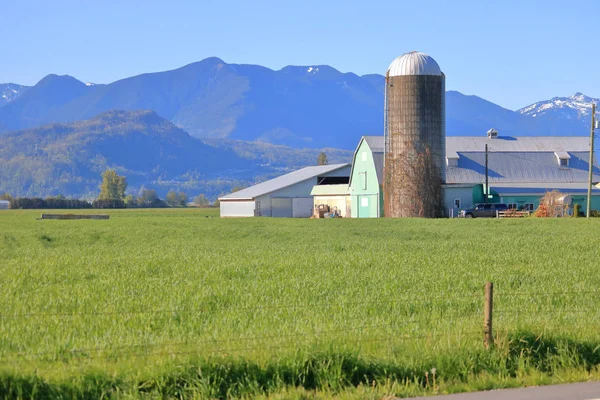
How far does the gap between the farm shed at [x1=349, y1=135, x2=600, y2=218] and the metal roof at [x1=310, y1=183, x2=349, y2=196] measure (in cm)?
187

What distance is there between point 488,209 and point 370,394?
58.0 m

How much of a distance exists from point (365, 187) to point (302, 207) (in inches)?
606

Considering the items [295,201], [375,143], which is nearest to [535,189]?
[375,143]

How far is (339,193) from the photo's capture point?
78.6m

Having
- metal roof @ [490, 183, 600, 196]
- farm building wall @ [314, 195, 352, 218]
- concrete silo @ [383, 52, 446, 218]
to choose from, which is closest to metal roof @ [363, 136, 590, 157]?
metal roof @ [490, 183, 600, 196]

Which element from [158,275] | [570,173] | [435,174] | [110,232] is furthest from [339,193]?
[158,275]

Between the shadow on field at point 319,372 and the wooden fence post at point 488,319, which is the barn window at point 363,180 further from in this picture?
the wooden fence post at point 488,319

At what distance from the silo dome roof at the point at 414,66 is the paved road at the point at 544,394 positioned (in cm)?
5522

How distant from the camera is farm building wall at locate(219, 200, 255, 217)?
286ft

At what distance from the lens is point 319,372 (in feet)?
31.1

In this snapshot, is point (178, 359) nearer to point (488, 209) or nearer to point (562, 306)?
point (562, 306)

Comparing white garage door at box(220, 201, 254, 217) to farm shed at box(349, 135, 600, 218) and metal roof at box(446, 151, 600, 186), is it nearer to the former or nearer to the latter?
farm shed at box(349, 135, 600, 218)

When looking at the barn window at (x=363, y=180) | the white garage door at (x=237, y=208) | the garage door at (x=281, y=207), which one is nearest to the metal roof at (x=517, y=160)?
the barn window at (x=363, y=180)

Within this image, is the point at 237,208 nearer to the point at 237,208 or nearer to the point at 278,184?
the point at 237,208
